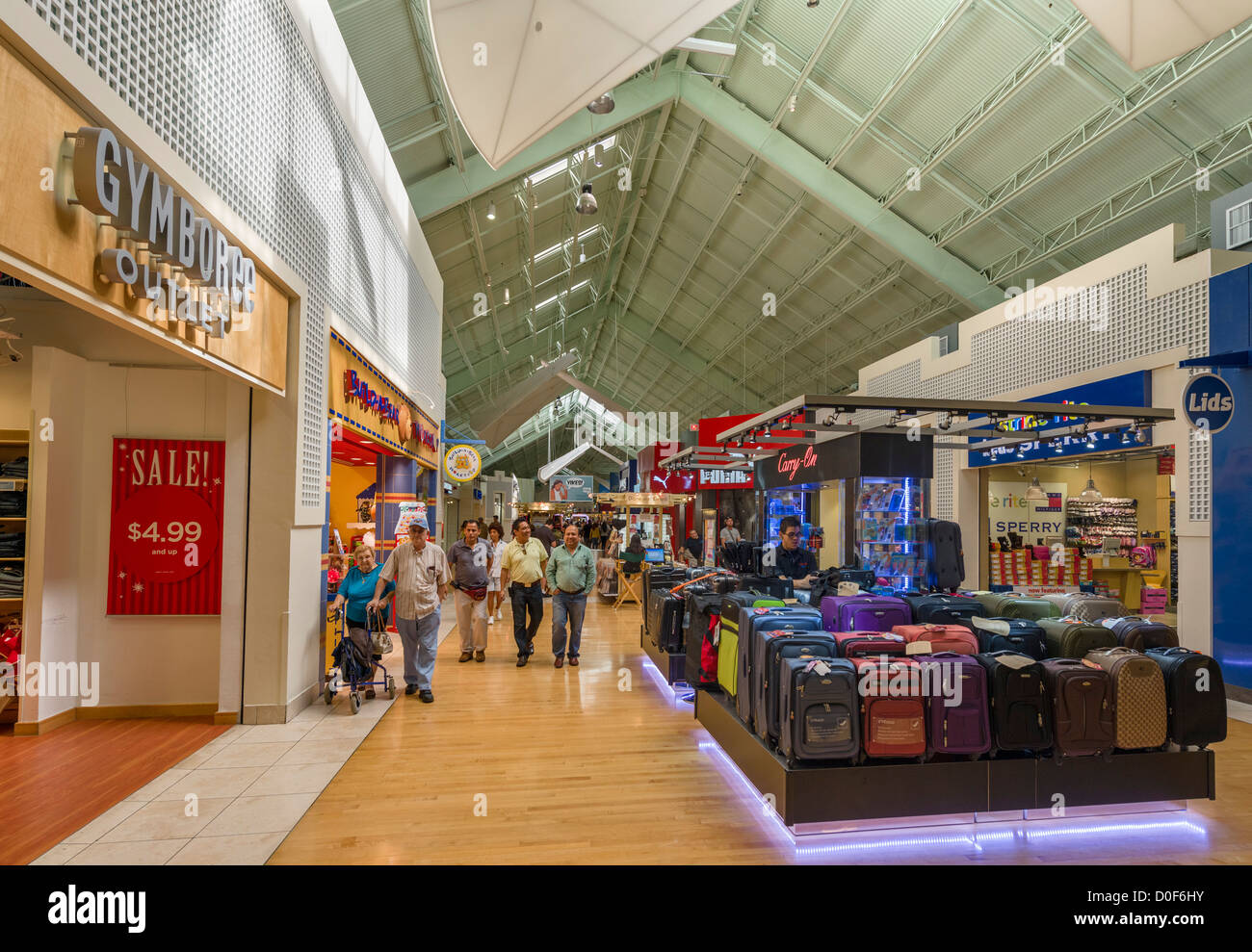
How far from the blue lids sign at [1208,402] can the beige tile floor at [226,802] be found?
7562mm

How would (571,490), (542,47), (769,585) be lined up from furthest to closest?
(571,490) < (769,585) < (542,47)

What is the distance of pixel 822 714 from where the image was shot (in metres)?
3.27

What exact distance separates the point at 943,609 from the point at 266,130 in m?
5.80

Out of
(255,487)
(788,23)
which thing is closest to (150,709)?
(255,487)

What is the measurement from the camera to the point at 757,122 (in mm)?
12703

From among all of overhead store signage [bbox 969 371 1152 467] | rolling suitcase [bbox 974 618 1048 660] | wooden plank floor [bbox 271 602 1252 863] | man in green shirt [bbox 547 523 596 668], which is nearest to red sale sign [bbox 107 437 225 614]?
wooden plank floor [bbox 271 602 1252 863]

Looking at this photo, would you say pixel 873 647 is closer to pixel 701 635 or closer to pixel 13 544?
pixel 701 635

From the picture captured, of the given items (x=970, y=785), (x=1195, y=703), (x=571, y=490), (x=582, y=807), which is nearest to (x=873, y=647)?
(x=970, y=785)

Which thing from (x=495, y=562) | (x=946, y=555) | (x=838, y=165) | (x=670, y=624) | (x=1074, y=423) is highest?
(x=838, y=165)

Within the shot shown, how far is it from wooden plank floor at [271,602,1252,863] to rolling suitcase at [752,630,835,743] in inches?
19.5

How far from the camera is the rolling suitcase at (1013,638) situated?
4141 mm

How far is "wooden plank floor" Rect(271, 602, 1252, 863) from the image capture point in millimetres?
3201

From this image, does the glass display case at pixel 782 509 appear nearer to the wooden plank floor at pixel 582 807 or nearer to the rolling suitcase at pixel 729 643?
the wooden plank floor at pixel 582 807

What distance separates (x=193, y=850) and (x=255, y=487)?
266 centimetres
